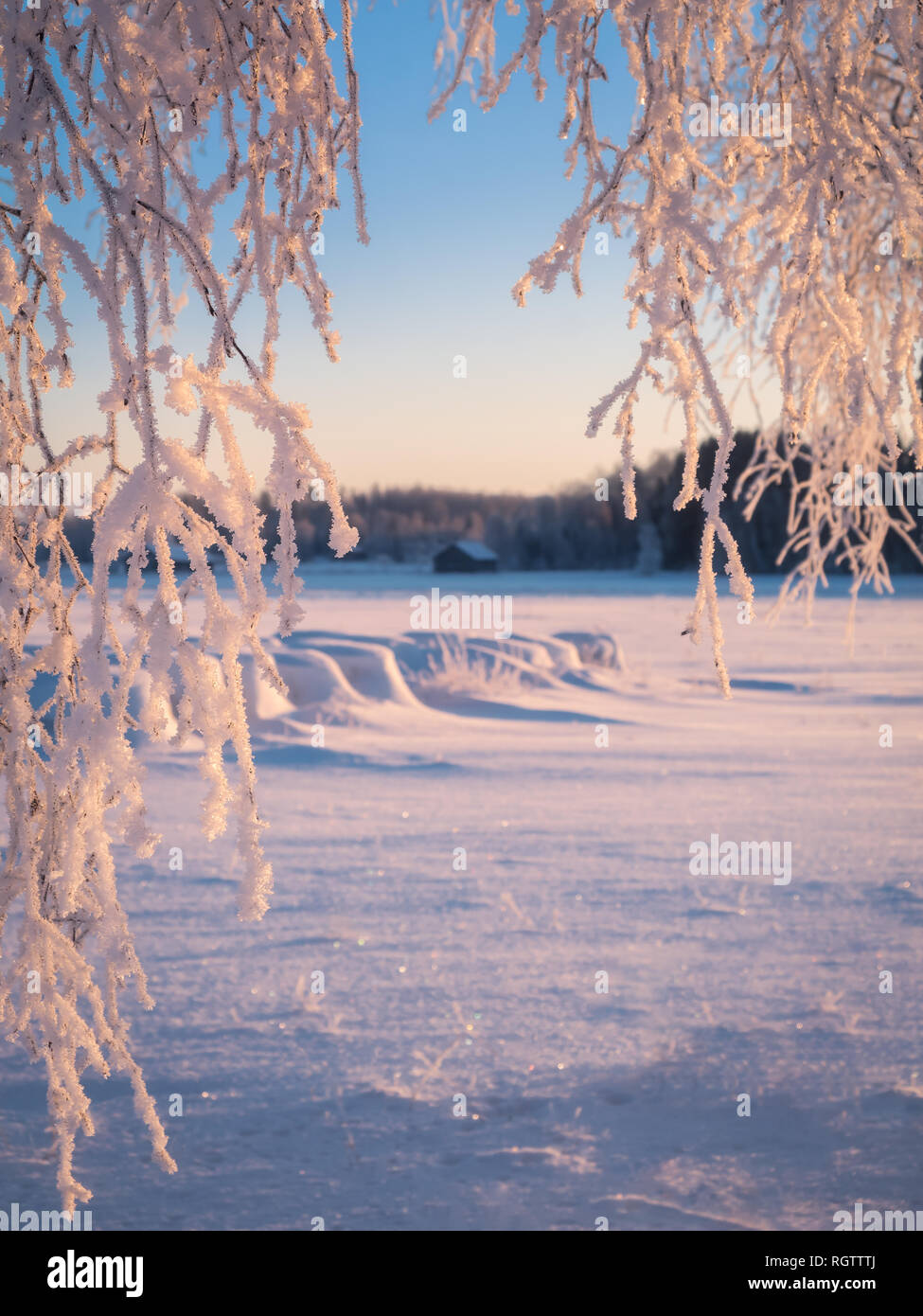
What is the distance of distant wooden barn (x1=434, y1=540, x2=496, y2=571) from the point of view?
5956 cm

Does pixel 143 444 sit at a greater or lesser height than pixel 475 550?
lesser

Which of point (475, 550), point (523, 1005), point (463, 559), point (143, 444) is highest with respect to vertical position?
point (475, 550)

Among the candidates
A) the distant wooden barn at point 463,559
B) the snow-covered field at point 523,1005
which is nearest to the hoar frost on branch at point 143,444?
the snow-covered field at point 523,1005

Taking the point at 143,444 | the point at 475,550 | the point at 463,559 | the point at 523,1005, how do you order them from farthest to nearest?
1. the point at 475,550
2. the point at 463,559
3. the point at 523,1005
4. the point at 143,444

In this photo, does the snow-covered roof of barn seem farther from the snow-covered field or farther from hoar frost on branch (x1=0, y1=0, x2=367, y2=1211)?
hoar frost on branch (x1=0, y1=0, x2=367, y2=1211)

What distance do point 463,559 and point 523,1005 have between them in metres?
56.2

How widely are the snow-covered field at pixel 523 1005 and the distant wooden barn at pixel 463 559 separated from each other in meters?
50.7

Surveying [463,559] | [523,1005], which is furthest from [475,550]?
[523,1005]

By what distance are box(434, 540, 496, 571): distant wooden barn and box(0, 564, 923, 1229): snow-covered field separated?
50.7m

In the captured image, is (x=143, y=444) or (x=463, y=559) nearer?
(x=143, y=444)

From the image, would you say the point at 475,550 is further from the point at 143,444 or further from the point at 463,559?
the point at 143,444

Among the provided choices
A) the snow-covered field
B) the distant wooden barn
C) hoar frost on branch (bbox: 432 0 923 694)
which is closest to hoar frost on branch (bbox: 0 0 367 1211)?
hoar frost on branch (bbox: 432 0 923 694)

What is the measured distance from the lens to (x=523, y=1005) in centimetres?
387
